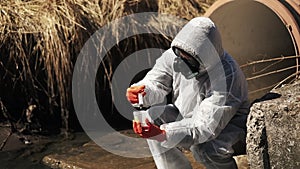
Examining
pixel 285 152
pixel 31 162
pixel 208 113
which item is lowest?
pixel 31 162

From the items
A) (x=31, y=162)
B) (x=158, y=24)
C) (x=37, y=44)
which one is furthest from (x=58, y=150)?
(x=158, y=24)

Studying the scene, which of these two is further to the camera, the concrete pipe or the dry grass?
the dry grass

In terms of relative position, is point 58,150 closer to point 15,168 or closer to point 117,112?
point 15,168

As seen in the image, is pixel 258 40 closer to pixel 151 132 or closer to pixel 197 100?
pixel 197 100

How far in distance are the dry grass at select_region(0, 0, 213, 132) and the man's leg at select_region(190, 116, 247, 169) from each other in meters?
1.55

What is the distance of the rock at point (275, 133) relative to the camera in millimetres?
2062

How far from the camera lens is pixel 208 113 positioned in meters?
2.12

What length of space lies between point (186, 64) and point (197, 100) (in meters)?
0.19

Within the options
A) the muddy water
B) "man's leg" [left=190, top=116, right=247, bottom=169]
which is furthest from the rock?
the muddy water

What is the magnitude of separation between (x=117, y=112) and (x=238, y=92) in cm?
177

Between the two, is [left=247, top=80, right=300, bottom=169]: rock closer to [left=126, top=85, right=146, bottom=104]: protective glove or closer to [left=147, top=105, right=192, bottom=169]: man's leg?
[left=147, top=105, right=192, bottom=169]: man's leg

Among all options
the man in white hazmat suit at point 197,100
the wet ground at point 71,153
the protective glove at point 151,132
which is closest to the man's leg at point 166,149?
the man in white hazmat suit at point 197,100

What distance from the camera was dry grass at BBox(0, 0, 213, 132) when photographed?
3527mm

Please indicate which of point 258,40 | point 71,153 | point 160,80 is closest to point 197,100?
point 160,80
